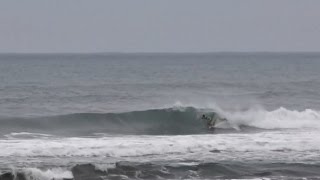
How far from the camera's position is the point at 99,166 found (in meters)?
21.8

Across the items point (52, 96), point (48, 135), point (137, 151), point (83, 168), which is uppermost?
point (52, 96)

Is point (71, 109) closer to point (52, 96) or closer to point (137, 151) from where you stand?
point (52, 96)

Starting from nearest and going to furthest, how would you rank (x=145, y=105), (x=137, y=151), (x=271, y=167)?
(x=271, y=167) → (x=137, y=151) → (x=145, y=105)

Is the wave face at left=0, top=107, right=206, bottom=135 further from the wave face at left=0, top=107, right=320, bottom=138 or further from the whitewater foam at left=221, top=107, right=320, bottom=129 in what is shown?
the whitewater foam at left=221, top=107, right=320, bottom=129

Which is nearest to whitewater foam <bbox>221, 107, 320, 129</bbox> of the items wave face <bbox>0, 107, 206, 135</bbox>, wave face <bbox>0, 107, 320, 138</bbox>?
wave face <bbox>0, 107, 320, 138</bbox>

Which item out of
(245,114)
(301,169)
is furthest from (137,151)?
(245,114)

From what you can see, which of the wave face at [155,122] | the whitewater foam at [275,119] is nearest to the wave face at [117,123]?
the wave face at [155,122]

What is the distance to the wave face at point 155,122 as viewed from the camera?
34344 mm

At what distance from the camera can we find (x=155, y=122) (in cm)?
3844

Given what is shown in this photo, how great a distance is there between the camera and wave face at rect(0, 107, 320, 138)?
34344 millimetres

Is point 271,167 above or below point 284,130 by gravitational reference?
below

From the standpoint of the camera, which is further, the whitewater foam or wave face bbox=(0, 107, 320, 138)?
the whitewater foam

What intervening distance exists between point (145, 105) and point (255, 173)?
999 inches

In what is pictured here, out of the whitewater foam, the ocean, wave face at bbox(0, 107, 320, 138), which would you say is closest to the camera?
the ocean
